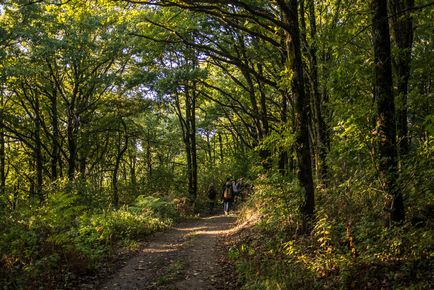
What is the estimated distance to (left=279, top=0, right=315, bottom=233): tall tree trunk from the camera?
8211 mm

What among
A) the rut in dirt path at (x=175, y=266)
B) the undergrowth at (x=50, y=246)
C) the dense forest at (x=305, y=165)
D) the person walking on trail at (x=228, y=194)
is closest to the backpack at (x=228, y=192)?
the person walking on trail at (x=228, y=194)

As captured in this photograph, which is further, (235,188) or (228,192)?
(235,188)

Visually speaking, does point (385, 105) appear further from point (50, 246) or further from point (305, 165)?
point (50, 246)

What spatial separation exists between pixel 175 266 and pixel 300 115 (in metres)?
4.73

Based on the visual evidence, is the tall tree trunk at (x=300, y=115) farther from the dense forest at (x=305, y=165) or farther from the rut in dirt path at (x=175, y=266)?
the rut in dirt path at (x=175, y=266)

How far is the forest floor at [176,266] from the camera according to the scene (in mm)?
7309

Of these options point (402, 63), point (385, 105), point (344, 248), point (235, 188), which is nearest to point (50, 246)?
point (344, 248)

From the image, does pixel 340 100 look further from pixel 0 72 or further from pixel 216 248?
pixel 0 72

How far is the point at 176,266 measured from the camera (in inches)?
332

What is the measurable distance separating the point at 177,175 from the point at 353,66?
2173 centimetres

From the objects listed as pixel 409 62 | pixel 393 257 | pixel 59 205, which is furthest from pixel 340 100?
pixel 59 205

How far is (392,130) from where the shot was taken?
5.78 m

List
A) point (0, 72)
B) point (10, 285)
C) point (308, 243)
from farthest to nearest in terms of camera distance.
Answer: point (0, 72) → point (308, 243) → point (10, 285)

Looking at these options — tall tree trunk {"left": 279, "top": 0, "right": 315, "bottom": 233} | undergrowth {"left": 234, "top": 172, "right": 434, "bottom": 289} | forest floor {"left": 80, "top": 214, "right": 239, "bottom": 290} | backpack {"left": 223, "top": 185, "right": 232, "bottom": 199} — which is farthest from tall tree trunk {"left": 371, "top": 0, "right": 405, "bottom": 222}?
backpack {"left": 223, "top": 185, "right": 232, "bottom": 199}
